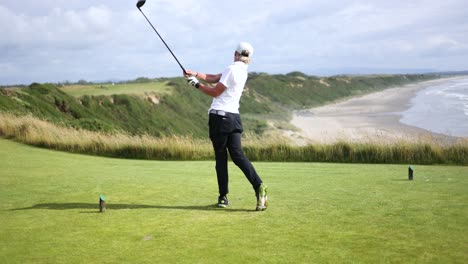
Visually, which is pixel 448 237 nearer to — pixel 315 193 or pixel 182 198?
pixel 315 193

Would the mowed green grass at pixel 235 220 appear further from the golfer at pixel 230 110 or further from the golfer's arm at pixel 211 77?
the golfer's arm at pixel 211 77

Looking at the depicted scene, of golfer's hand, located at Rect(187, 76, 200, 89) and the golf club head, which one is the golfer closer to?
golfer's hand, located at Rect(187, 76, 200, 89)

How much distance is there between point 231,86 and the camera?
6352 mm

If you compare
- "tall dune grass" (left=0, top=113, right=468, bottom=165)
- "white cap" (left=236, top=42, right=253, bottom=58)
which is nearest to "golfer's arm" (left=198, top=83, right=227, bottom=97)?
"white cap" (left=236, top=42, right=253, bottom=58)

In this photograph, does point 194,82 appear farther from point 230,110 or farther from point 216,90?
point 230,110

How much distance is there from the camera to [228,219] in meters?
5.63

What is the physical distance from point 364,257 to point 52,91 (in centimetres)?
5268

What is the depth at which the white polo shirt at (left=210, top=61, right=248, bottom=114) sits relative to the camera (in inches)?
247

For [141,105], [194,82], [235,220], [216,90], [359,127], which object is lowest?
[235,220]

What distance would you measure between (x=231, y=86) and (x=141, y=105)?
59961 mm

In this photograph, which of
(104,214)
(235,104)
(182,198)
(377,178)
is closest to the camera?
(104,214)

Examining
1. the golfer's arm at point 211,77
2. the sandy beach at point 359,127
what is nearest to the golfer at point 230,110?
the golfer's arm at point 211,77

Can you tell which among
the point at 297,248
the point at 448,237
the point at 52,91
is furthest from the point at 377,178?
the point at 52,91

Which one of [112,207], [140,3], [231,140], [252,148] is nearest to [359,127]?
[252,148]
